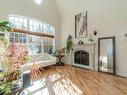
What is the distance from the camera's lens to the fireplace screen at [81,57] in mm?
6341

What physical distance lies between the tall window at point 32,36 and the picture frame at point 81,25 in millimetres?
1820

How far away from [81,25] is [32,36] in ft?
9.57

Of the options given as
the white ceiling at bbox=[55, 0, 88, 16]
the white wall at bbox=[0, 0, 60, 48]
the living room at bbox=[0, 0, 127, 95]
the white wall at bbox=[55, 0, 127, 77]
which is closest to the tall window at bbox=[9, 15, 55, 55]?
the living room at bbox=[0, 0, 127, 95]

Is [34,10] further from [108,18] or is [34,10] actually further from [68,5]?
[108,18]


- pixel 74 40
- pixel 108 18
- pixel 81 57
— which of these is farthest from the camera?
pixel 74 40

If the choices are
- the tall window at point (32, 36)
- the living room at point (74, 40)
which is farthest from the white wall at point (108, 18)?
the tall window at point (32, 36)

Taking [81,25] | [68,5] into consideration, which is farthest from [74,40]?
[68,5]

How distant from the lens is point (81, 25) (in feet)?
21.9

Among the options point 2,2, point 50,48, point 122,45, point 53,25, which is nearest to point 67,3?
point 53,25

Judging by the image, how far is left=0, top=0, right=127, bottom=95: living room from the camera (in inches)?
148

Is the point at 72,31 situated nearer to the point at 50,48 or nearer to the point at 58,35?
the point at 58,35

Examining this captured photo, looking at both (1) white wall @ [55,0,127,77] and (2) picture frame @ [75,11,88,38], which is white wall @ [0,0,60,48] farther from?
(2) picture frame @ [75,11,88,38]

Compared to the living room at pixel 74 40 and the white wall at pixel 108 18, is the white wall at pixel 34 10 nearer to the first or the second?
the living room at pixel 74 40

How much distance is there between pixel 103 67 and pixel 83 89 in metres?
2.51
